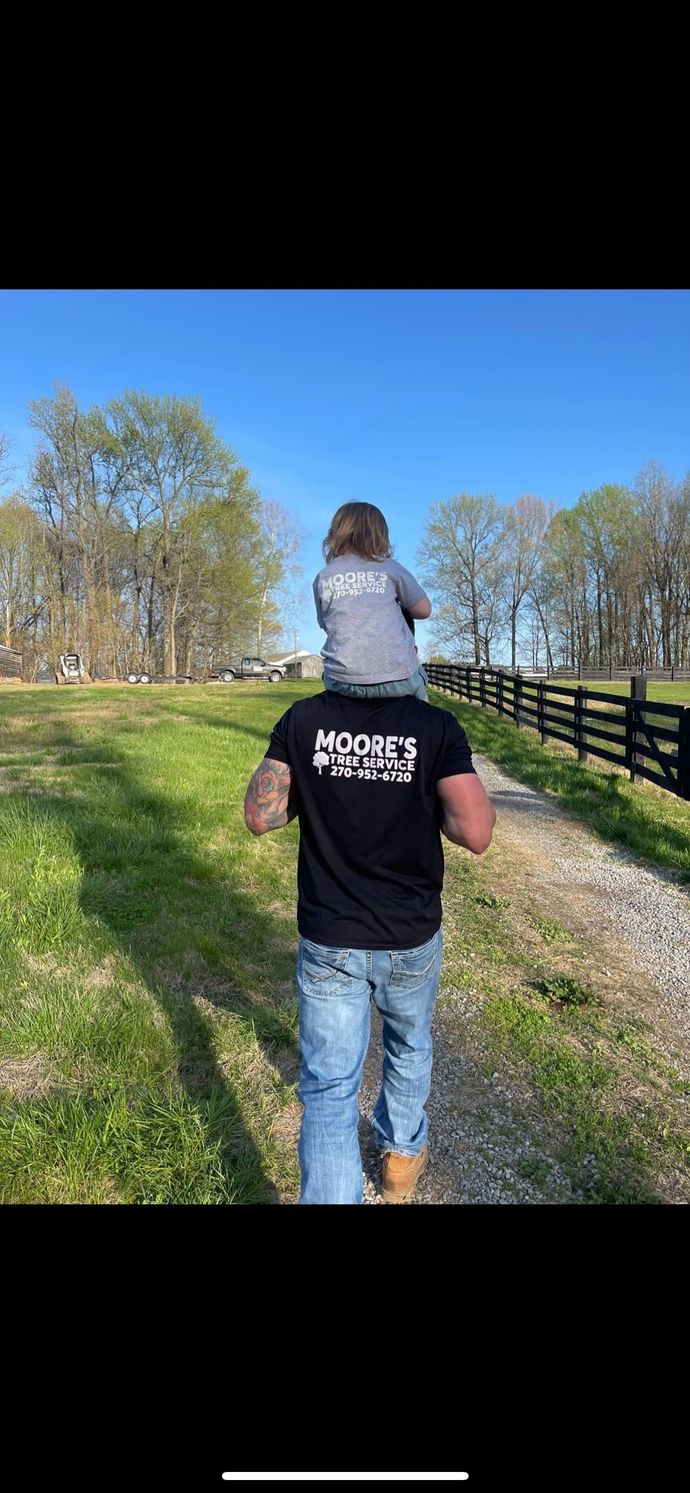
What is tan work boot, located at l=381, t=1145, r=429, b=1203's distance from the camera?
1997 millimetres

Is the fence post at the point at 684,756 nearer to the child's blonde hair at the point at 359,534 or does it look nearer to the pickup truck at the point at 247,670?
the child's blonde hair at the point at 359,534

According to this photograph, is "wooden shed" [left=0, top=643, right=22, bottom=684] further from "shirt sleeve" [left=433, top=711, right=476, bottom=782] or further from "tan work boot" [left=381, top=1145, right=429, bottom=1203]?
"shirt sleeve" [left=433, top=711, right=476, bottom=782]

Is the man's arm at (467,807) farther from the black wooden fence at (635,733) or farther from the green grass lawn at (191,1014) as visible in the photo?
the black wooden fence at (635,733)

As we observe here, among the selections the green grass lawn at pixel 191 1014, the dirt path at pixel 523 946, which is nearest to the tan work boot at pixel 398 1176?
the dirt path at pixel 523 946

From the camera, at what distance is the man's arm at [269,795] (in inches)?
68.1

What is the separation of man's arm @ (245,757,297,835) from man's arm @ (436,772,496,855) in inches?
16.5

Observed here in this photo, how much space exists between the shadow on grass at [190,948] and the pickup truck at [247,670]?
1459 inches

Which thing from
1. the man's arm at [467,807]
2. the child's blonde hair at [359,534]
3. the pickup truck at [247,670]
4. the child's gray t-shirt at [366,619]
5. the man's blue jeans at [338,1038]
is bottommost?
the man's blue jeans at [338,1038]

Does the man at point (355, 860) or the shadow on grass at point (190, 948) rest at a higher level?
the man at point (355, 860)

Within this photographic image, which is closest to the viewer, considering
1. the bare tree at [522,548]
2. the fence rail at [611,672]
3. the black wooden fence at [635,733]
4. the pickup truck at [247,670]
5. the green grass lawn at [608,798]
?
the green grass lawn at [608,798]

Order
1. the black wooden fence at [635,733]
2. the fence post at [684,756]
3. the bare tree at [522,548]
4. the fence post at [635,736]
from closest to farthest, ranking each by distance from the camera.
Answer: the fence post at [684,756] < the black wooden fence at [635,733] < the fence post at [635,736] < the bare tree at [522,548]

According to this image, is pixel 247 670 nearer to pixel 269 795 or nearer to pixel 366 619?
pixel 269 795

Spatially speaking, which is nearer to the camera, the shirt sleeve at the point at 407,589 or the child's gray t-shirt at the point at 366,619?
the child's gray t-shirt at the point at 366,619
